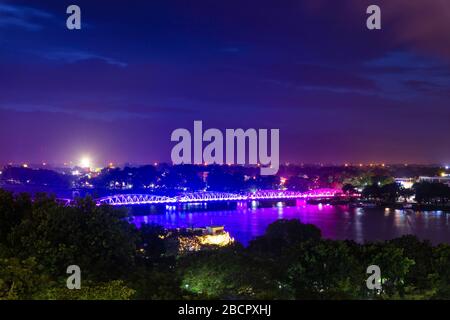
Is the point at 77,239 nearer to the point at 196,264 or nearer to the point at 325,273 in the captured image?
the point at 196,264

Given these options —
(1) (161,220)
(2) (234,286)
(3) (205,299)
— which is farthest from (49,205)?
(1) (161,220)

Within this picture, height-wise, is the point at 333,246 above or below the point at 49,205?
below

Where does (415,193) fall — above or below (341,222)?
above

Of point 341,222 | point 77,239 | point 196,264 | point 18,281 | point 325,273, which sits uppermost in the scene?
point 77,239

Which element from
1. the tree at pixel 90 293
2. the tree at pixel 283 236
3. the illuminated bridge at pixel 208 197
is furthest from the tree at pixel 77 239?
the illuminated bridge at pixel 208 197

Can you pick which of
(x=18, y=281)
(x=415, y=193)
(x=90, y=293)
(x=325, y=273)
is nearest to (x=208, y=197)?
(x=415, y=193)

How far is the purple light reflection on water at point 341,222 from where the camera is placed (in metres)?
25.8

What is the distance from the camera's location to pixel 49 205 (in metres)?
7.42

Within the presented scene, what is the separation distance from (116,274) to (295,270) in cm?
258

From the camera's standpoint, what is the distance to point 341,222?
31.7 m

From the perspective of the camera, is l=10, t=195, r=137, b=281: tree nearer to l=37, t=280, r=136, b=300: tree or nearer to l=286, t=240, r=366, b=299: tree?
l=37, t=280, r=136, b=300: tree

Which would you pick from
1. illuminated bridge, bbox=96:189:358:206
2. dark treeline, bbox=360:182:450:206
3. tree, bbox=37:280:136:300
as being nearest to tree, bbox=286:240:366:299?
tree, bbox=37:280:136:300

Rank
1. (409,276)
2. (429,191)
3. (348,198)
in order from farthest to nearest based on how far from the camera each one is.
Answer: (348,198)
(429,191)
(409,276)
